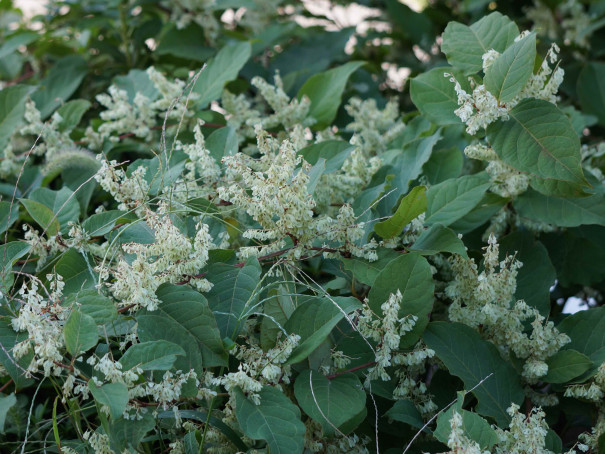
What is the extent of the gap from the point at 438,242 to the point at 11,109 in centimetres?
106

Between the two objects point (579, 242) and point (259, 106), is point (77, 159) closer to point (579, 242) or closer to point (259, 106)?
point (259, 106)

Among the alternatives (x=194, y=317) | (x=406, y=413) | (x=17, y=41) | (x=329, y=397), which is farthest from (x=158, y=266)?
(x=17, y=41)

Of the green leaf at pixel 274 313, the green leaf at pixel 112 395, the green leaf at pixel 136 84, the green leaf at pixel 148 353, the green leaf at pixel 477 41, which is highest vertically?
the green leaf at pixel 477 41

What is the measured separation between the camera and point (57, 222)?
1188 mm

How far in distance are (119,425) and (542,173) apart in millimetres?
733

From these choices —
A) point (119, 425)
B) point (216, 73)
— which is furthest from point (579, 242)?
point (119, 425)

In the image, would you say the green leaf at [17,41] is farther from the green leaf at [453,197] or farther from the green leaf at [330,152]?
the green leaf at [453,197]

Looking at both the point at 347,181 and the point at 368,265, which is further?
the point at 347,181

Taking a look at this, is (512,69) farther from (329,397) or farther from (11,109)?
(11,109)

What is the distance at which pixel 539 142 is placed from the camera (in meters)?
1.12

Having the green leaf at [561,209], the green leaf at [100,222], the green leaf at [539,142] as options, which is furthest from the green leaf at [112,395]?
the green leaf at [561,209]

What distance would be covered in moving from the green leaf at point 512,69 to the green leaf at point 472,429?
0.49 m

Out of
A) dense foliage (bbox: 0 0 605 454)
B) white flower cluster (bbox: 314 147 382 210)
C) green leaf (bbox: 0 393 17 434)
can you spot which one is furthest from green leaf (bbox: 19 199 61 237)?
white flower cluster (bbox: 314 147 382 210)

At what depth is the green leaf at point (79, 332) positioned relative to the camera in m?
0.88
